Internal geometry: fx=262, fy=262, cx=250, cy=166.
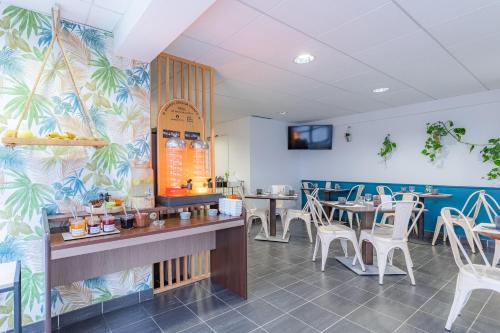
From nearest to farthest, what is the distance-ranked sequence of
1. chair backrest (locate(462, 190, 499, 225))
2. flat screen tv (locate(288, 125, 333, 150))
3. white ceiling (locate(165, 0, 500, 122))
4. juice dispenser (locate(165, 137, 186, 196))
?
white ceiling (locate(165, 0, 500, 122)) < juice dispenser (locate(165, 137, 186, 196)) < chair backrest (locate(462, 190, 499, 225)) < flat screen tv (locate(288, 125, 333, 150))

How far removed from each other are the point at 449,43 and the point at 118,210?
3814mm

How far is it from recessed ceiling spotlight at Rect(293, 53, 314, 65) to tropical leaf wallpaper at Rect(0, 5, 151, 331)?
1.73 metres

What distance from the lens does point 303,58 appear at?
3129 millimetres

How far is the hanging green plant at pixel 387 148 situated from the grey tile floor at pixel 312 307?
9.74ft

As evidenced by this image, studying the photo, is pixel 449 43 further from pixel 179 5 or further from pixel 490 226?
pixel 179 5

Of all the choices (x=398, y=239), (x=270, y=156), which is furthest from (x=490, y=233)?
(x=270, y=156)

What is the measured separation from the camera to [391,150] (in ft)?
19.4

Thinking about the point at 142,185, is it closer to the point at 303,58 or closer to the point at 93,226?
the point at 93,226

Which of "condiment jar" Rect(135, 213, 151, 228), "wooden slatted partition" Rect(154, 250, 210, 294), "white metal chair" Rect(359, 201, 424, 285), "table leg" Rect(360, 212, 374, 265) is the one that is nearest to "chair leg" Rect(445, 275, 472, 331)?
"white metal chair" Rect(359, 201, 424, 285)

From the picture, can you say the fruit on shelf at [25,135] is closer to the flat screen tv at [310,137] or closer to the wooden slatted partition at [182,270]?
the wooden slatted partition at [182,270]

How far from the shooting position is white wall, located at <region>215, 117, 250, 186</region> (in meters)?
6.72

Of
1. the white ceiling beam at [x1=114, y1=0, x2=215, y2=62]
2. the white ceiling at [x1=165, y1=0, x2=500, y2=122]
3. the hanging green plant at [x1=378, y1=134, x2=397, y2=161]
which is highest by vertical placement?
the white ceiling at [x1=165, y1=0, x2=500, y2=122]

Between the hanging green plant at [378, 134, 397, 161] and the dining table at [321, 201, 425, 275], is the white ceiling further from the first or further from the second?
the dining table at [321, 201, 425, 275]

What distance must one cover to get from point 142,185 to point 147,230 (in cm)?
66
